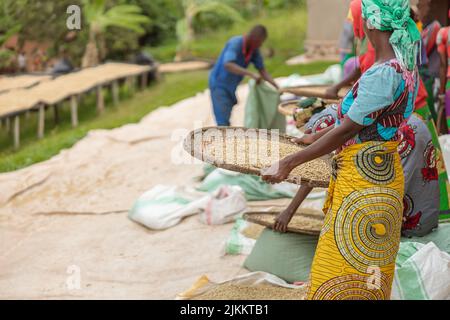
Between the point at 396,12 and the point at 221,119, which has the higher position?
the point at 396,12

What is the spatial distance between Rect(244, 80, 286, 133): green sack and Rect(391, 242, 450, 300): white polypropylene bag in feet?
10.1

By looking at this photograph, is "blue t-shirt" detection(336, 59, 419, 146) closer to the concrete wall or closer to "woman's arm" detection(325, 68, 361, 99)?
"woman's arm" detection(325, 68, 361, 99)

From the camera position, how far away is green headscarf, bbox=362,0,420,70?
2.26m

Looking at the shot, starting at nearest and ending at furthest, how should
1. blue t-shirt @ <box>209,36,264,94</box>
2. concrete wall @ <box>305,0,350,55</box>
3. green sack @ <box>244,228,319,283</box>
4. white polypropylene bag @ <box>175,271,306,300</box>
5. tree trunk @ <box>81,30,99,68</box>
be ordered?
white polypropylene bag @ <box>175,271,306,300</box>
green sack @ <box>244,228,319,283</box>
blue t-shirt @ <box>209,36,264,94</box>
concrete wall @ <box>305,0,350,55</box>
tree trunk @ <box>81,30,99,68</box>

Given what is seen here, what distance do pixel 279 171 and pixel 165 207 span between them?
9.38 ft

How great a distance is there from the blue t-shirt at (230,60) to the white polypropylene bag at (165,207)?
1240 mm

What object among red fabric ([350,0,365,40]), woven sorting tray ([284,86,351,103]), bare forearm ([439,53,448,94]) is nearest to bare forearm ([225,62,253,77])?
woven sorting tray ([284,86,351,103])

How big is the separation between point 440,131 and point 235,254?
7.82 ft

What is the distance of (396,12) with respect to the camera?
227 centimetres

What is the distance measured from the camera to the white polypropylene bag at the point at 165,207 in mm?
5000

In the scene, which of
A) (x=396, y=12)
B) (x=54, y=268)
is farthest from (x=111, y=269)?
(x=396, y=12)

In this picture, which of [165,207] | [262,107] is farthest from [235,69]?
[165,207]

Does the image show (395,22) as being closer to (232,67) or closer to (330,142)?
(330,142)
